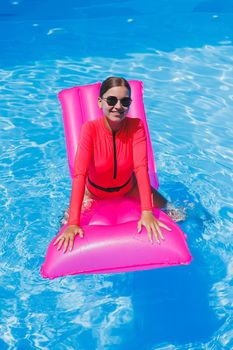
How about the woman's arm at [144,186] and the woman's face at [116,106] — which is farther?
the woman's face at [116,106]

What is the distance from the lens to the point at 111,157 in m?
3.38

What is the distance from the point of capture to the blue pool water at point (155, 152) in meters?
3.35

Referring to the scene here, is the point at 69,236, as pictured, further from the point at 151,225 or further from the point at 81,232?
the point at 151,225

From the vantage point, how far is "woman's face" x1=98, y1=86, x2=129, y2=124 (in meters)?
3.09

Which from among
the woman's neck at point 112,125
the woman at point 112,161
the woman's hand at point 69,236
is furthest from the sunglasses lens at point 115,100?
the woman's hand at point 69,236

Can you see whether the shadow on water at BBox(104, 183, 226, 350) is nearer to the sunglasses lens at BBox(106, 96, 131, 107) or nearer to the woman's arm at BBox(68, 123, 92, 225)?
the woman's arm at BBox(68, 123, 92, 225)

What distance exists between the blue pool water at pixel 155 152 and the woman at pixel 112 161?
71 cm

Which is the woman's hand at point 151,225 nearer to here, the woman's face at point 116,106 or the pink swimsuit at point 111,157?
the pink swimsuit at point 111,157

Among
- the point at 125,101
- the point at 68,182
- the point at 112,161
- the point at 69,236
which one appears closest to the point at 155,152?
the point at 68,182

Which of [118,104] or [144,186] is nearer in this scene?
[118,104]

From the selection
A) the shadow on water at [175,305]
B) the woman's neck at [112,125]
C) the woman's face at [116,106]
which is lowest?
the shadow on water at [175,305]

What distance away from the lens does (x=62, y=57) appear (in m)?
7.09

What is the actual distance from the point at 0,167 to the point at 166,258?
252 cm

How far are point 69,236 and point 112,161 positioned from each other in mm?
699
